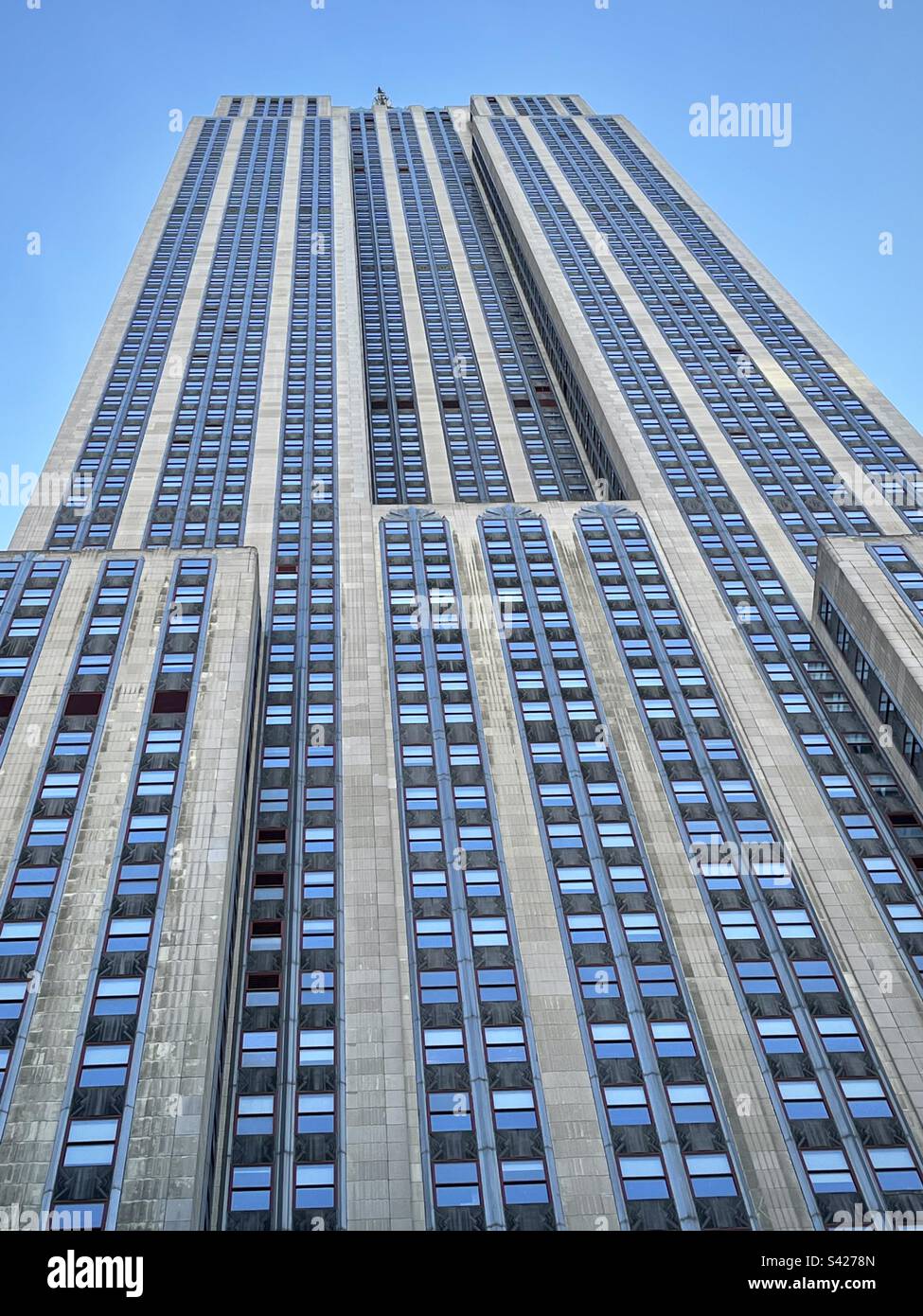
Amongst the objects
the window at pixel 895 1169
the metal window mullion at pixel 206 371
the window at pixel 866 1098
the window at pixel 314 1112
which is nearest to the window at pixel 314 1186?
the window at pixel 314 1112

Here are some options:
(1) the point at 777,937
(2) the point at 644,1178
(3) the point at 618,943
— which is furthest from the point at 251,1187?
(1) the point at 777,937

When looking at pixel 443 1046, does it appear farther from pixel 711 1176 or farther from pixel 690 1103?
pixel 711 1176

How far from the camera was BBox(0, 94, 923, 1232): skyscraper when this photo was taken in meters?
53.8

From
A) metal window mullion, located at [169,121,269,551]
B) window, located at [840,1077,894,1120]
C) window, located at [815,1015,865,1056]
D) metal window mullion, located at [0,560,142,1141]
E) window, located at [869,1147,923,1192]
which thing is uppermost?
metal window mullion, located at [169,121,269,551]

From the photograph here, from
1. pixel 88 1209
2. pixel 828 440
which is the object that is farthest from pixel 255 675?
pixel 828 440

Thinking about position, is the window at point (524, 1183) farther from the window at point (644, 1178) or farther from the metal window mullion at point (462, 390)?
the metal window mullion at point (462, 390)

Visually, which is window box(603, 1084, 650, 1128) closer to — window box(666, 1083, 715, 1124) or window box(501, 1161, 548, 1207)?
window box(666, 1083, 715, 1124)

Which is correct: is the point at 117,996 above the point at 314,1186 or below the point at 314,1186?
above

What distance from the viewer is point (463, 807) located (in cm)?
7444

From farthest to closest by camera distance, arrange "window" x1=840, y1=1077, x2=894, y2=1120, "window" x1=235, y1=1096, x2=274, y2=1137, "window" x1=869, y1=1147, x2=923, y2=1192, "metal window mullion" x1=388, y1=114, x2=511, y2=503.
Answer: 1. "metal window mullion" x1=388, y1=114, x2=511, y2=503
2. "window" x1=840, y1=1077, x2=894, y2=1120
3. "window" x1=235, y1=1096, x2=274, y2=1137
4. "window" x1=869, y1=1147, x2=923, y2=1192

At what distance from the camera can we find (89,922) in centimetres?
5850

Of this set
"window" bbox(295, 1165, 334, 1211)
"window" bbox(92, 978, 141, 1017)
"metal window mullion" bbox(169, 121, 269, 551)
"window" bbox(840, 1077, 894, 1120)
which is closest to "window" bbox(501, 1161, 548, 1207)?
"window" bbox(295, 1165, 334, 1211)

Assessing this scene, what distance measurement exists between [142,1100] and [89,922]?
10897 millimetres
